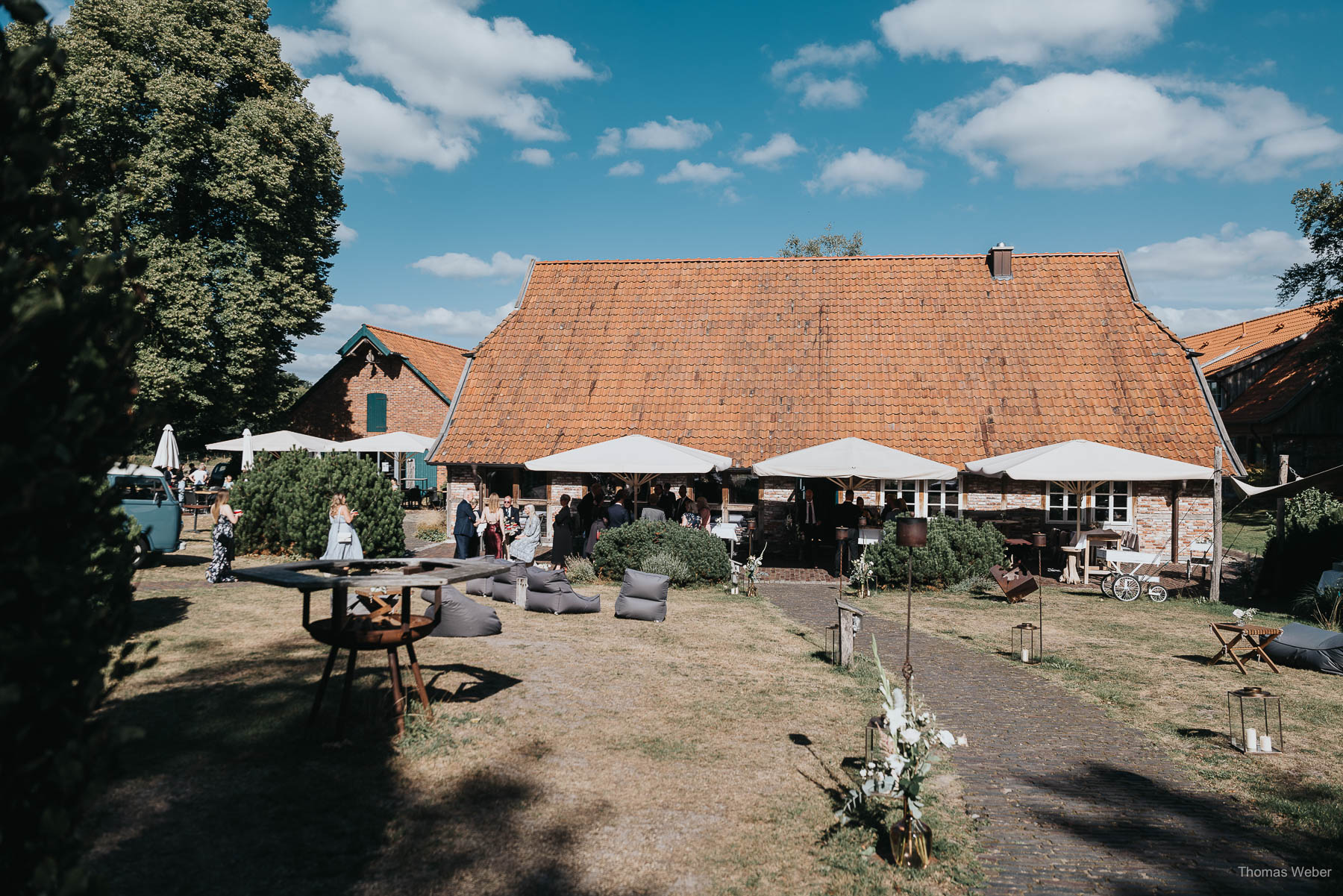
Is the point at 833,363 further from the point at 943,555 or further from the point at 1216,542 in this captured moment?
the point at 1216,542

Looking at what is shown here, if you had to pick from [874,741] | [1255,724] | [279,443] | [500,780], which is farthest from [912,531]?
[279,443]

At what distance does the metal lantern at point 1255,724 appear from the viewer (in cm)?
675

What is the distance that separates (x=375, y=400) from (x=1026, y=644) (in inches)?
1083

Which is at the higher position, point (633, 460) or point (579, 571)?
point (633, 460)

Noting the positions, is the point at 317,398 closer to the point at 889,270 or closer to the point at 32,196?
the point at 889,270

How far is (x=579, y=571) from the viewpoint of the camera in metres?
14.7

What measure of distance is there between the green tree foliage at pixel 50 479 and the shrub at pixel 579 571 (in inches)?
469

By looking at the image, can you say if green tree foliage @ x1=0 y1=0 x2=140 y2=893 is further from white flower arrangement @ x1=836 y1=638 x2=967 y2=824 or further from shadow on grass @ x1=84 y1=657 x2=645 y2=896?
white flower arrangement @ x1=836 y1=638 x2=967 y2=824

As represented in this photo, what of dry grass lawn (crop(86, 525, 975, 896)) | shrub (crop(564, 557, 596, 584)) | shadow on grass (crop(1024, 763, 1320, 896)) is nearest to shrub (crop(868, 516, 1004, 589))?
shrub (crop(564, 557, 596, 584))

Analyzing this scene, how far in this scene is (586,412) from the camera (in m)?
19.7

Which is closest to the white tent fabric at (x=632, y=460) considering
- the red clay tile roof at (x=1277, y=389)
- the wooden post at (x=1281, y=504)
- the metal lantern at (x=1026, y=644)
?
the metal lantern at (x=1026, y=644)

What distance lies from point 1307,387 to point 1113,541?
72.1 feet

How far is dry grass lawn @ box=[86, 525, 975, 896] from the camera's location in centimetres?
455

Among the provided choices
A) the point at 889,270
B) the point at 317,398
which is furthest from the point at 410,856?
the point at 317,398
